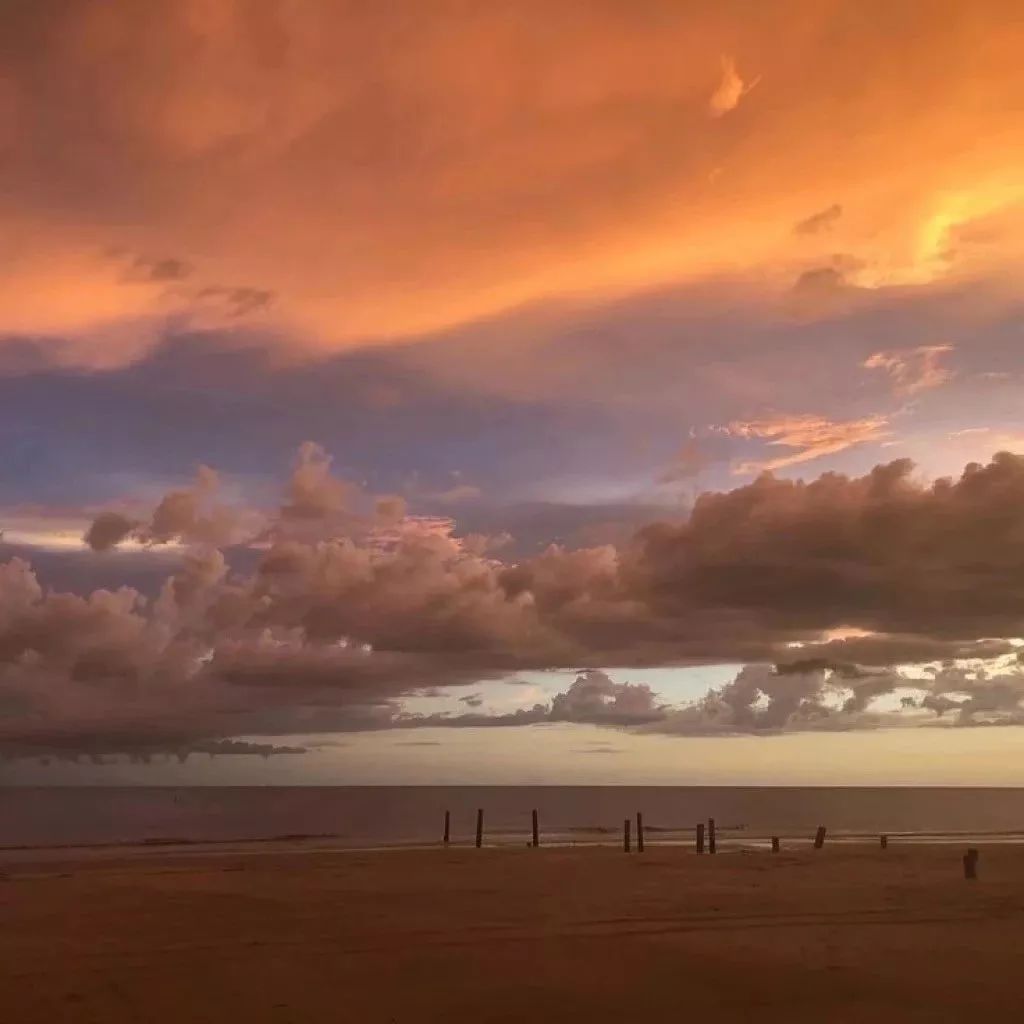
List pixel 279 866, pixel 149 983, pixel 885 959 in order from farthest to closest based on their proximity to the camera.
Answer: pixel 279 866 → pixel 885 959 → pixel 149 983

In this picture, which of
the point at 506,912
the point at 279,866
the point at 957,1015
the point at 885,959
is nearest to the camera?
the point at 957,1015

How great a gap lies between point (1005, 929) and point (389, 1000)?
15549 millimetres

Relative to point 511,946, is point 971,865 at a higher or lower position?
lower

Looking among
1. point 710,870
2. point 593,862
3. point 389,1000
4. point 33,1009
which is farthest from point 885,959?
point 593,862

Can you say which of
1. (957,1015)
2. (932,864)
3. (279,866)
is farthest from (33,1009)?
(932,864)

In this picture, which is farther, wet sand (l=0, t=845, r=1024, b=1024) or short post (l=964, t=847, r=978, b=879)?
short post (l=964, t=847, r=978, b=879)

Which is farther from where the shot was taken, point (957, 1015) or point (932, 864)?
point (932, 864)

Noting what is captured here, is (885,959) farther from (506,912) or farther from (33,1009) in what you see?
(33,1009)

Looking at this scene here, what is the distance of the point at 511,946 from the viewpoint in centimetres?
2191

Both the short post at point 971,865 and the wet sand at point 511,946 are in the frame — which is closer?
the wet sand at point 511,946

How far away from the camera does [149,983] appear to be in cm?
1844

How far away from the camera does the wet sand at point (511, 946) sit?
1689 centimetres

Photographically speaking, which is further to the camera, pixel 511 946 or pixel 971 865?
pixel 971 865

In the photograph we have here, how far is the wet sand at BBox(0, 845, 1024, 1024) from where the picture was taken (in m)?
16.9
